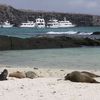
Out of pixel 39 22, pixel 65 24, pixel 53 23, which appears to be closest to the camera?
pixel 53 23

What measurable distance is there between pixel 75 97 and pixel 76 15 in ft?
546

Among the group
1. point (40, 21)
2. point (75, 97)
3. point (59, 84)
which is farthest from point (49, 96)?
point (40, 21)

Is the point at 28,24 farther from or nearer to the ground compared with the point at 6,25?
farther from the ground

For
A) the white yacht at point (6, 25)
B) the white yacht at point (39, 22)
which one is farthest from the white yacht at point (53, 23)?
the white yacht at point (6, 25)

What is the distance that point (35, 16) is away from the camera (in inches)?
6939

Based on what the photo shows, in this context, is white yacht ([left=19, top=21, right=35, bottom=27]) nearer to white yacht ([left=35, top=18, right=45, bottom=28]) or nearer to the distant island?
white yacht ([left=35, top=18, right=45, bottom=28])

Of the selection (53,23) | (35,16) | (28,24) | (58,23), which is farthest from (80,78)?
(35,16)

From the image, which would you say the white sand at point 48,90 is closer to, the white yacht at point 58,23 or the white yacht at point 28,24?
the white yacht at point 58,23

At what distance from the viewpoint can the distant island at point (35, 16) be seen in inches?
6885

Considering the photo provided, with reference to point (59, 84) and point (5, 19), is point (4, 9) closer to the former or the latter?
point (5, 19)

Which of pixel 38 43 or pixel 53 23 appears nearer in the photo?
pixel 38 43

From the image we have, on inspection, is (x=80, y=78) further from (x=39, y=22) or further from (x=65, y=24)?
(x=39, y=22)

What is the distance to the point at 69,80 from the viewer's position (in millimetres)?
13945

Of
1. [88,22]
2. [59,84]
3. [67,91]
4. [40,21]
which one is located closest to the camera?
[67,91]
